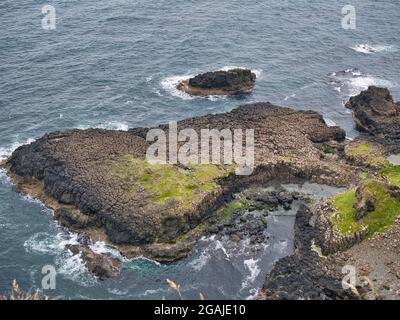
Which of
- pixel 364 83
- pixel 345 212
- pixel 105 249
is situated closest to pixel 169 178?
pixel 105 249

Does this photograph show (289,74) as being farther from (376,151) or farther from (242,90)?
(376,151)

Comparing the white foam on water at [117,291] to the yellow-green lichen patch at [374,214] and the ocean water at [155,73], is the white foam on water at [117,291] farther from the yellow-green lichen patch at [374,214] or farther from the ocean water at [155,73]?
the yellow-green lichen patch at [374,214]

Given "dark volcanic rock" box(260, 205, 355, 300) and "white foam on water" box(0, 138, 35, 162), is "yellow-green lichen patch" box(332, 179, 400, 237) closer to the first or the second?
"dark volcanic rock" box(260, 205, 355, 300)

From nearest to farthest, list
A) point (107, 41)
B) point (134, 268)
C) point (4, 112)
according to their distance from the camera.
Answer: point (134, 268), point (4, 112), point (107, 41)
